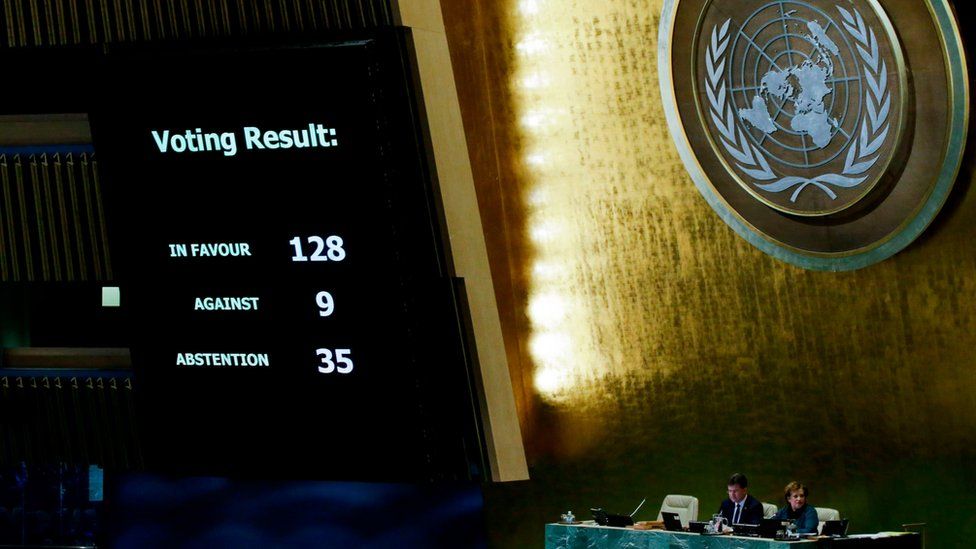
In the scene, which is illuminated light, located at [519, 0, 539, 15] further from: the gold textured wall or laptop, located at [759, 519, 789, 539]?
laptop, located at [759, 519, 789, 539]

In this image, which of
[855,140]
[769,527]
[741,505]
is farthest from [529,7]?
[769,527]

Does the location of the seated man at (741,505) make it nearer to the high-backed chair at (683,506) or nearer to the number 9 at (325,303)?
the high-backed chair at (683,506)

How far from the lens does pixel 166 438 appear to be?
20.9 ft

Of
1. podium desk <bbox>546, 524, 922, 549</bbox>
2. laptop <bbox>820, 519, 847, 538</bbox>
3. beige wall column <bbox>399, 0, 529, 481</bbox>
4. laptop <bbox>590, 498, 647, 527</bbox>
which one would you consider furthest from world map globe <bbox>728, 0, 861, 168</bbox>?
beige wall column <bbox>399, 0, 529, 481</bbox>

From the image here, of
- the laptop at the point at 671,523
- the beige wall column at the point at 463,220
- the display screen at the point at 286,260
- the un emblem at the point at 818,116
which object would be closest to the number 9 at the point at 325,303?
the display screen at the point at 286,260

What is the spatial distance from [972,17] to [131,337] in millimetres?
4795

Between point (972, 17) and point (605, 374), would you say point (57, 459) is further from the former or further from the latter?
point (972, 17)

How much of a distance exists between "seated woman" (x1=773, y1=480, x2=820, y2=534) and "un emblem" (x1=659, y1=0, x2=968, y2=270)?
143 centimetres

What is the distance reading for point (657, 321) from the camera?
901cm

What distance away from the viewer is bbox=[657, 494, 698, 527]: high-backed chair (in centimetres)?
867

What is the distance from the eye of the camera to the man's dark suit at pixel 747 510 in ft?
26.0

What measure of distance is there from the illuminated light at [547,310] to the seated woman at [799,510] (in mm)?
2381

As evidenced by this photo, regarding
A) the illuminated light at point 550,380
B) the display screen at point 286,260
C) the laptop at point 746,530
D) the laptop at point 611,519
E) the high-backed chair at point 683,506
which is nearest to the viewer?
→ the display screen at point 286,260

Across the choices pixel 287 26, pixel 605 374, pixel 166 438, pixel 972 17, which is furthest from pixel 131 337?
pixel 972 17
